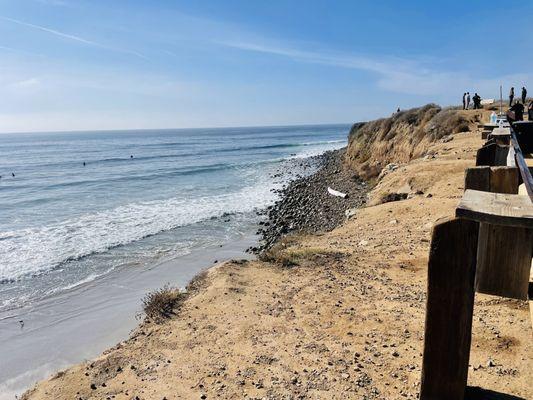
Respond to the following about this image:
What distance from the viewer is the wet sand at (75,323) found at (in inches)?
313

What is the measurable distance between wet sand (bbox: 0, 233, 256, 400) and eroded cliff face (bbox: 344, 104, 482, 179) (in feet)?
53.8

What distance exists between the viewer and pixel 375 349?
5.06 m

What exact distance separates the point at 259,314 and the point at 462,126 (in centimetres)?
2235

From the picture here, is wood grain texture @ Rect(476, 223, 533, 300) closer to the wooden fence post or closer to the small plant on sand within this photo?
the wooden fence post

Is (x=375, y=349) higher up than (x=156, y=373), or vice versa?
(x=375, y=349)

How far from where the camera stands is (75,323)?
380 inches

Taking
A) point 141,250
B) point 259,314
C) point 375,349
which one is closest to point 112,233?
point 141,250

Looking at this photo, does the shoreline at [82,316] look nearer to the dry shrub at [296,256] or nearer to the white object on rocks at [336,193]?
the dry shrub at [296,256]

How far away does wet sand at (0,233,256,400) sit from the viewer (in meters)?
7.95

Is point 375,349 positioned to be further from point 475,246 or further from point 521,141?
point 521,141

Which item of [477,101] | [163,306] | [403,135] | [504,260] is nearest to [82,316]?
[163,306]

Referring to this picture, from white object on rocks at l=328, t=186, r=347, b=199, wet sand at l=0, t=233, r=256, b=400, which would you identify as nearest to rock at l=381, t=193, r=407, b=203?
wet sand at l=0, t=233, r=256, b=400

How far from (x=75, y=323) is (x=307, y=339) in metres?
6.49

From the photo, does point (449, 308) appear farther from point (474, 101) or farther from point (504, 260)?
point (474, 101)
